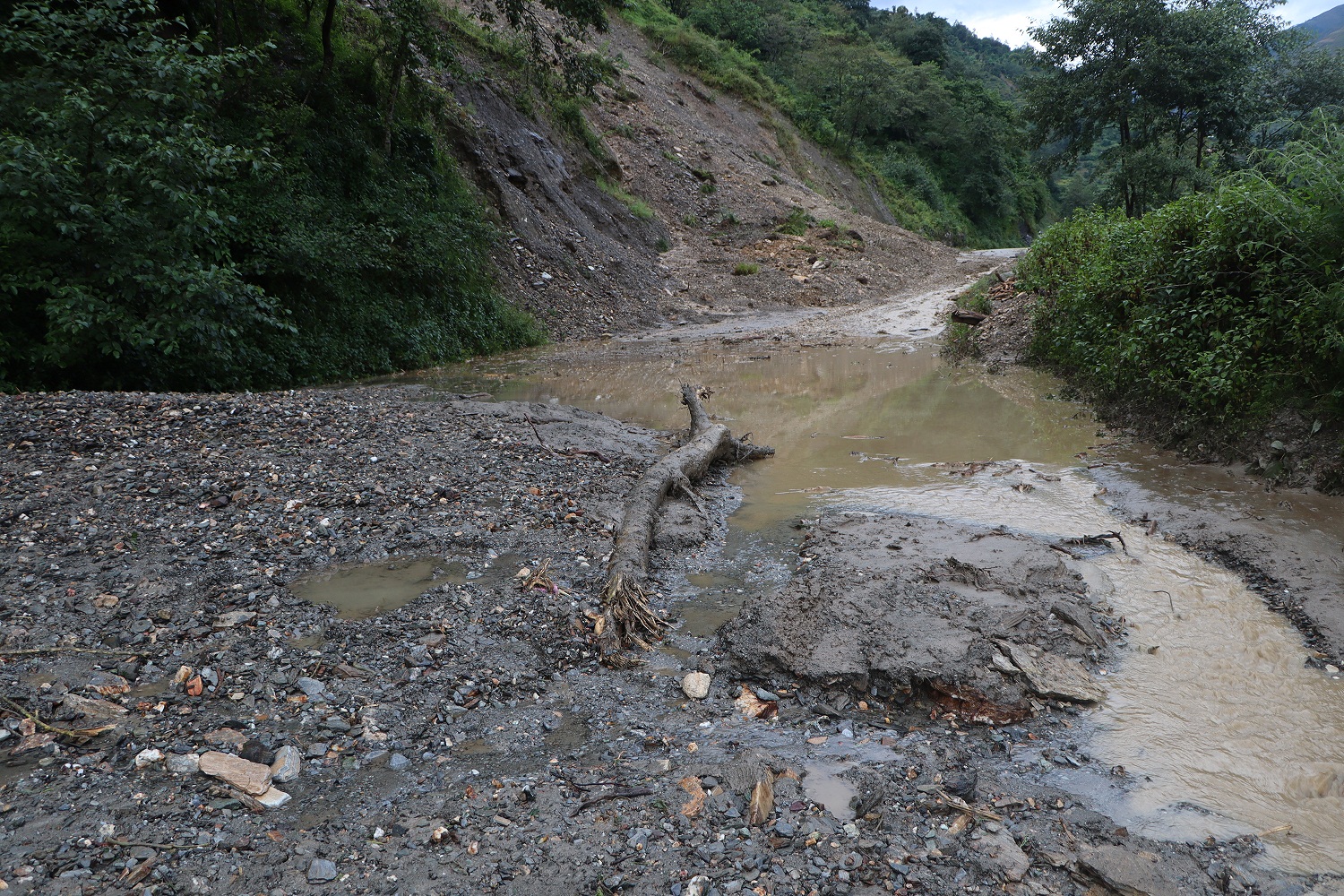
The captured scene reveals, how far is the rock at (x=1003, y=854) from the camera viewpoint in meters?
2.71

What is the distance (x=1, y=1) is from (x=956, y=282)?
24.0 meters

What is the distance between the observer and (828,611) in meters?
4.50

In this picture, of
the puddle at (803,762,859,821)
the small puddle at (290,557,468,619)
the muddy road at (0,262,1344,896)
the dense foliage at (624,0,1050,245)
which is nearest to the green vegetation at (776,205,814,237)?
the dense foliage at (624,0,1050,245)

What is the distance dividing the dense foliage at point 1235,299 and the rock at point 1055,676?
4045mm

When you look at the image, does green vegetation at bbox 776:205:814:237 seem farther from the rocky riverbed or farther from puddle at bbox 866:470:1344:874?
puddle at bbox 866:470:1344:874

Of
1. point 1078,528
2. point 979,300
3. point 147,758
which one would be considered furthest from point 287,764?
point 979,300

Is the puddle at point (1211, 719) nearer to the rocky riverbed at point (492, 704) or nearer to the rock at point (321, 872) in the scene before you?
the rocky riverbed at point (492, 704)

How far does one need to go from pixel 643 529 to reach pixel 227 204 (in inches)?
331

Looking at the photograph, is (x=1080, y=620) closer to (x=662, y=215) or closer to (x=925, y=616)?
(x=925, y=616)

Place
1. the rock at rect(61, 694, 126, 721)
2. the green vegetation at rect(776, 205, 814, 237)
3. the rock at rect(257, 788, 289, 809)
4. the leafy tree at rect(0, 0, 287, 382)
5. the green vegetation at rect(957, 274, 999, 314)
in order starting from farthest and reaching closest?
1. the green vegetation at rect(776, 205, 814, 237)
2. the green vegetation at rect(957, 274, 999, 314)
3. the leafy tree at rect(0, 0, 287, 382)
4. the rock at rect(61, 694, 126, 721)
5. the rock at rect(257, 788, 289, 809)

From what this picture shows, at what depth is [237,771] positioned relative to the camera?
3043 millimetres

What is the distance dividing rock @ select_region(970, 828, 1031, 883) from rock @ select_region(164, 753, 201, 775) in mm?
3023

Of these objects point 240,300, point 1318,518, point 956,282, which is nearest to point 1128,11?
point 956,282

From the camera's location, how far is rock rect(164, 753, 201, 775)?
301cm
